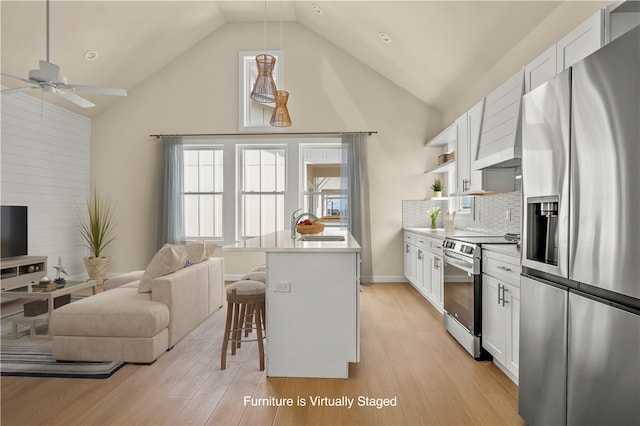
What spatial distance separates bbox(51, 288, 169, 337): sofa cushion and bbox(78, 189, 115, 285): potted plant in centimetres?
341

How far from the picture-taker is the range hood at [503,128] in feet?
9.71

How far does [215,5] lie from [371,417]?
5.89 m

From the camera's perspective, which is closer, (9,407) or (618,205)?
(618,205)

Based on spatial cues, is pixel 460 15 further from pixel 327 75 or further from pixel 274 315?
pixel 274 315

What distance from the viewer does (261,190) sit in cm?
650

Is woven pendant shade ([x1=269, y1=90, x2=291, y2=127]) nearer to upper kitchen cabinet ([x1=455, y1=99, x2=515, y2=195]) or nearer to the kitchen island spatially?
the kitchen island

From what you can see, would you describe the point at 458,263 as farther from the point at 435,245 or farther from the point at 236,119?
the point at 236,119

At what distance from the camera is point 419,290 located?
5.17 metres

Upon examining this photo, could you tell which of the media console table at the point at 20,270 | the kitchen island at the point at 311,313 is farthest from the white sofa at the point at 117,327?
the media console table at the point at 20,270

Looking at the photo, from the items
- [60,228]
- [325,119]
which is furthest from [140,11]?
[60,228]

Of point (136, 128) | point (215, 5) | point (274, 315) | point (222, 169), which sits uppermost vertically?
point (215, 5)

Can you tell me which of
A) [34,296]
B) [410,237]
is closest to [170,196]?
[34,296]

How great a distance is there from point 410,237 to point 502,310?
3.03 metres

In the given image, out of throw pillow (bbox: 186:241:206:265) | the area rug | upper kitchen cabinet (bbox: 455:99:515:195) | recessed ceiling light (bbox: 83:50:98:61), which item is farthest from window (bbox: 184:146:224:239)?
upper kitchen cabinet (bbox: 455:99:515:195)
